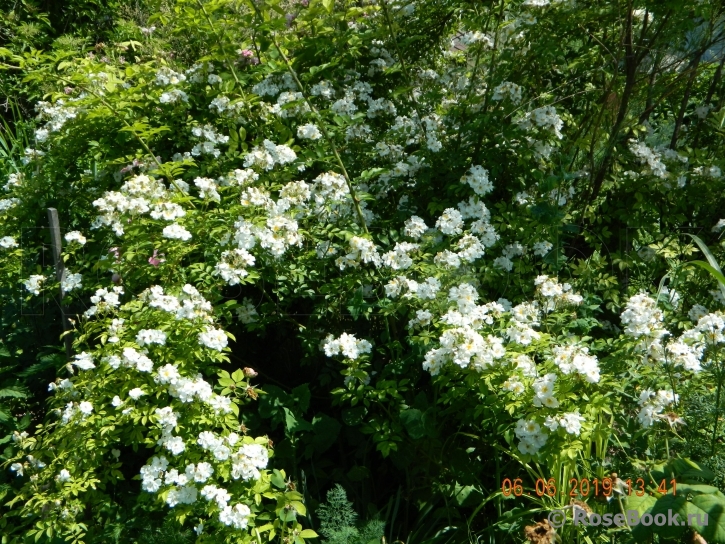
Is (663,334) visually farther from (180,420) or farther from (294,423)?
(180,420)

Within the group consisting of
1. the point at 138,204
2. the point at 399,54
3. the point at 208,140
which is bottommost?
the point at 138,204

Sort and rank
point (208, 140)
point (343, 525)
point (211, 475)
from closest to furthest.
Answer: point (211, 475)
point (343, 525)
point (208, 140)

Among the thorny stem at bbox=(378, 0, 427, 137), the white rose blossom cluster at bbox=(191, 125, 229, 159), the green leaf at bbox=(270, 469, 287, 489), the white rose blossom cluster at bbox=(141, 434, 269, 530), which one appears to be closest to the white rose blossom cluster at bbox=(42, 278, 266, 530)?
the white rose blossom cluster at bbox=(141, 434, 269, 530)

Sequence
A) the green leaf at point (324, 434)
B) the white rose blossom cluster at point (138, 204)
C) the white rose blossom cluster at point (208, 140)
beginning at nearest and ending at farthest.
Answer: the white rose blossom cluster at point (138, 204), the green leaf at point (324, 434), the white rose blossom cluster at point (208, 140)

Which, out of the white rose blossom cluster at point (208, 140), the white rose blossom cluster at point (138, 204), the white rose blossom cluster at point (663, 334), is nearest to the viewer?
the white rose blossom cluster at point (663, 334)

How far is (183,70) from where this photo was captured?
3818 mm

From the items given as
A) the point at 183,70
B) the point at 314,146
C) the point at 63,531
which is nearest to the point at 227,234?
the point at 314,146

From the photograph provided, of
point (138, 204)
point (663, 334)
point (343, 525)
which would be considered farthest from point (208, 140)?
point (663, 334)

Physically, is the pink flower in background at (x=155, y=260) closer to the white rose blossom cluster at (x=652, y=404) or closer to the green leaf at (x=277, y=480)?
the green leaf at (x=277, y=480)

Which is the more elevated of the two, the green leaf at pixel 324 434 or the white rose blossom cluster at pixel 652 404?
the green leaf at pixel 324 434

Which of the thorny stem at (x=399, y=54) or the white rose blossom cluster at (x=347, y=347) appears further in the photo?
the thorny stem at (x=399, y=54)

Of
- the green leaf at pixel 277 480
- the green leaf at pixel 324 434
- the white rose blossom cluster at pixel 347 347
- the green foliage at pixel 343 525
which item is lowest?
the green foliage at pixel 343 525

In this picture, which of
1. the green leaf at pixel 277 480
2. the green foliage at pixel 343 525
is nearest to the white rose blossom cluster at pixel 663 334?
the green foliage at pixel 343 525

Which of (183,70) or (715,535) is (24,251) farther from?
(715,535)
